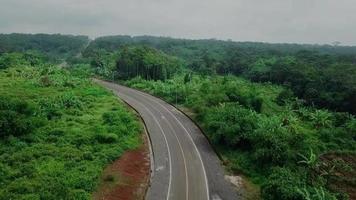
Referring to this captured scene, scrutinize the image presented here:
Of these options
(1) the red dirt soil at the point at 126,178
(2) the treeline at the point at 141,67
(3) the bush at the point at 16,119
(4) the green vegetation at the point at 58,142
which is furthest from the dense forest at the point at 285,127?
(3) the bush at the point at 16,119

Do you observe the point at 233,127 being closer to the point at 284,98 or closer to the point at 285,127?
the point at 285,127

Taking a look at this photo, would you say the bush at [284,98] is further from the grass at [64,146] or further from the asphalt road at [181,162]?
the grass at [64,146]

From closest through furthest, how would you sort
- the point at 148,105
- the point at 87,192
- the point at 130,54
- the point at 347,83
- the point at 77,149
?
the point at 87,192, the point at 77,149, the point at 148,105, the point at 347,83, the point at 130,54

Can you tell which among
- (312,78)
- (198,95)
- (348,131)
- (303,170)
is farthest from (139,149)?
(312,78)

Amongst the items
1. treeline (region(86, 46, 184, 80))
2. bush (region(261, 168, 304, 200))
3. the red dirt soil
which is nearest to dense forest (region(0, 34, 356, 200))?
bush (region(261, 168, 304, 200))

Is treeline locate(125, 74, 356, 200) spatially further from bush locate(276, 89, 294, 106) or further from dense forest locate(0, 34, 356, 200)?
bush locate(276, 89, 294, 106)

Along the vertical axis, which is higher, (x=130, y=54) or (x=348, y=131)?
(x=130, y=54)

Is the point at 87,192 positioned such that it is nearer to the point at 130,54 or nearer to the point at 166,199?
the point at 166,199
